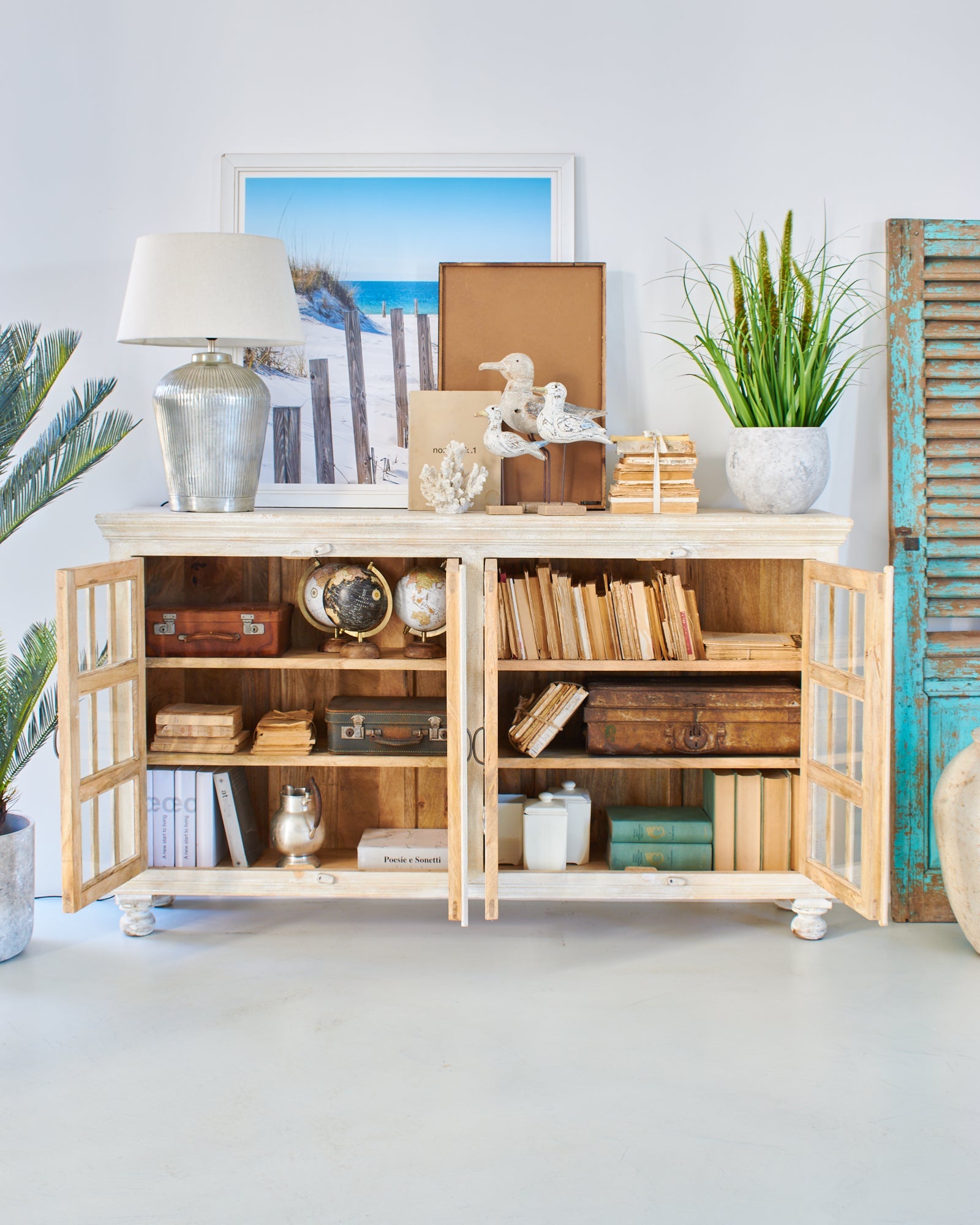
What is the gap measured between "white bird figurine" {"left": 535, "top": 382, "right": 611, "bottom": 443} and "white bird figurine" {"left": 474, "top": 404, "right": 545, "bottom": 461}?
5 cm

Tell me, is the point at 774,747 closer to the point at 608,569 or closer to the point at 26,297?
the point at 608,569

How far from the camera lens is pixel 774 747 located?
10.3 ft

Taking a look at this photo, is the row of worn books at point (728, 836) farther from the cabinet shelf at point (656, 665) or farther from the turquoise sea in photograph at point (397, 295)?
the turquoise sea in photograph at point (397, 295)

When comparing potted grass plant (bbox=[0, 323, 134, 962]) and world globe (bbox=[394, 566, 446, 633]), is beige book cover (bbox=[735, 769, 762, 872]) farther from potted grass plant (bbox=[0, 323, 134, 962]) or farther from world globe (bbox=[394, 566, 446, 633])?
potted grass plant (bbox=[0, 323, 134, 962])

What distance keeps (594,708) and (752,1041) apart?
1.00 metres

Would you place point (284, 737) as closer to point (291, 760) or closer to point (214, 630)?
point (291, 760)

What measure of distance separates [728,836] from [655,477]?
3.53 ft

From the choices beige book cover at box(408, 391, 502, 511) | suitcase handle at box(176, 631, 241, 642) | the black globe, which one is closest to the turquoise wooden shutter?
beige book cover at box(408, 391, 502, 511)

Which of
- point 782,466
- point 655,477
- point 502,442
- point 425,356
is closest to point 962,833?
point 782,466

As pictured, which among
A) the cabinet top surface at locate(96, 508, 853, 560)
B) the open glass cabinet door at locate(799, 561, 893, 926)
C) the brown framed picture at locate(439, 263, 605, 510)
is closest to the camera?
the open glass cabinet door at locate(799, 561, 893, 926)

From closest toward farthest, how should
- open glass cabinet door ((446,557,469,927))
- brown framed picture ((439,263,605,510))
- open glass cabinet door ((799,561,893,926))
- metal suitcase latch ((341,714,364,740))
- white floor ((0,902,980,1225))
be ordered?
1. white floor ((0,902,980,1225))
2. open glass cabinet door ((799,561,893,926))
3. open glass cabinet door ((446,557,469,927))
4. metal suitcase latch ((341,714,364,740))
5. brown framed picture ((439,263,605,510))

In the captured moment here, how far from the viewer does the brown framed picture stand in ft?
10.9

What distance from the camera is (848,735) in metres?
2.86

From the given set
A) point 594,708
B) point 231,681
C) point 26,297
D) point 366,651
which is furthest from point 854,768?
point 26,297
